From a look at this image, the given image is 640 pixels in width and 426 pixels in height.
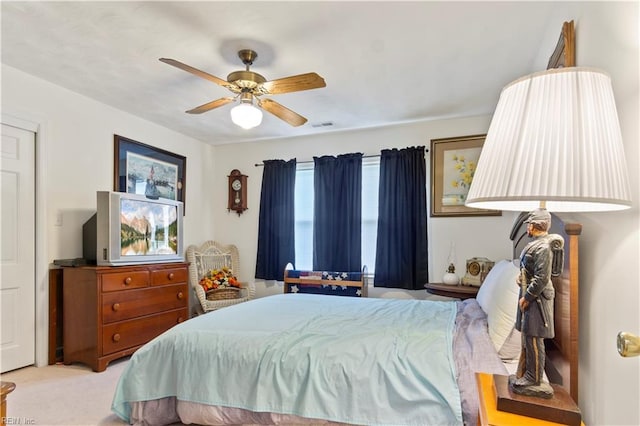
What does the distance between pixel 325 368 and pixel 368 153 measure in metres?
3.11

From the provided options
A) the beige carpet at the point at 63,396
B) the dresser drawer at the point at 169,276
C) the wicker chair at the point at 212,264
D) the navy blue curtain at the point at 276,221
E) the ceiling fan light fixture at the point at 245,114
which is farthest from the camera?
the navy blue curtain at the point at 276,221

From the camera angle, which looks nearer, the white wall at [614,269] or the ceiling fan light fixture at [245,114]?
the white wall at [614,269]

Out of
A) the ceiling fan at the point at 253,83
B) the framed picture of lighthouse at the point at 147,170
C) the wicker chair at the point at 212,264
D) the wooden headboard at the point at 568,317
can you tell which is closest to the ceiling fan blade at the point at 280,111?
the ceiling fan at the point at 253,83

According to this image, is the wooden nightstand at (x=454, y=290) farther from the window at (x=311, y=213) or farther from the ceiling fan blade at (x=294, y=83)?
the ceiling fan blade at (x=294, y=83)

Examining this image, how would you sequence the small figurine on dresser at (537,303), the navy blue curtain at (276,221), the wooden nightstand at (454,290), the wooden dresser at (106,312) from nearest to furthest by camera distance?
1. the small figurine on dresser at (537,303)
2. the wooden dresser at (106,312)
3. the wooden nightstand at (454,290)
4. the navy blue curtain at (276,221)

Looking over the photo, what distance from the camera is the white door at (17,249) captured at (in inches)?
114

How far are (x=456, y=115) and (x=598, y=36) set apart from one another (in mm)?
2805

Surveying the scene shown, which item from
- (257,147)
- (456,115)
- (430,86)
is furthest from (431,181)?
(257,147)

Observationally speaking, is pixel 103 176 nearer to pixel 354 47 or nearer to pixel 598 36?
pixel 354 47

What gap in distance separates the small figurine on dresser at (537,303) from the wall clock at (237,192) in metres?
4.26

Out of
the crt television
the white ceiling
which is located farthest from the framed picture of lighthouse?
the white ceiling

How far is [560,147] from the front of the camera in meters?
0.75

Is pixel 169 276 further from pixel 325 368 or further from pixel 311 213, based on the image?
pixel 325 368

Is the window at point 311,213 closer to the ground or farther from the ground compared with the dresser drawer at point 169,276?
farther from the ground
